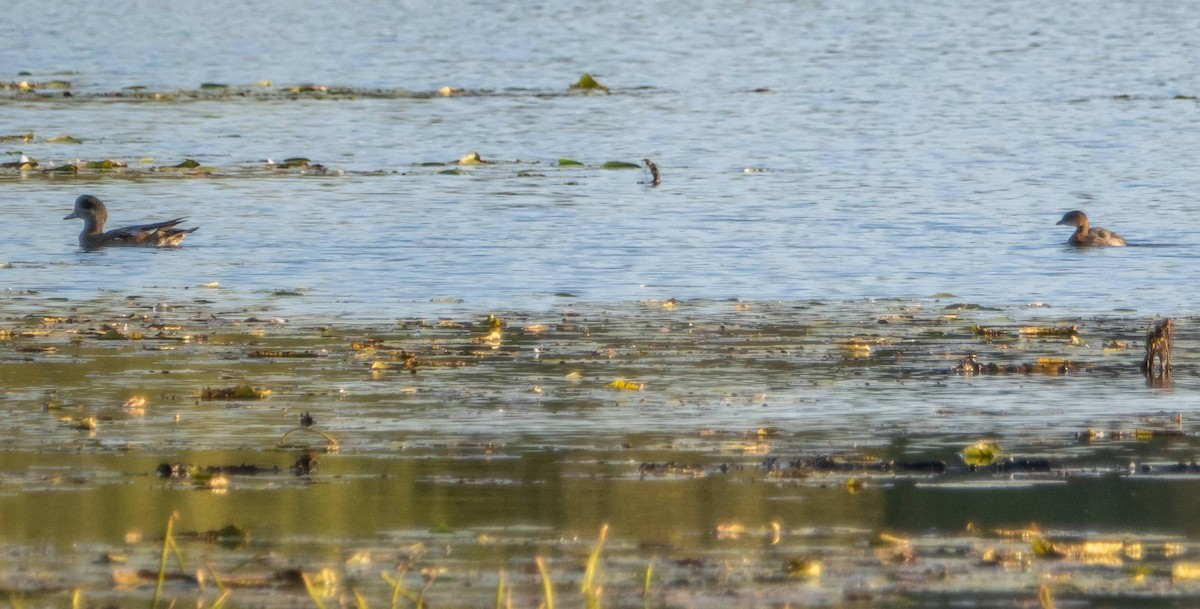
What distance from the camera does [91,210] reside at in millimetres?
19719

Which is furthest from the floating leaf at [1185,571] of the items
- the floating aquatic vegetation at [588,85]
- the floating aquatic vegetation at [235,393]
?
the floating aquatic vegetation at [588,85]

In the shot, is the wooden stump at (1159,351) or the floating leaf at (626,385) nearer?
the floating leaf at (626,385)

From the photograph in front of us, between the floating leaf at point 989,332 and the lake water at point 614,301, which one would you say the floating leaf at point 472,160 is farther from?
the floating leaf at point 989,332

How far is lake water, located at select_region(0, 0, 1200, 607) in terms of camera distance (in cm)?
786

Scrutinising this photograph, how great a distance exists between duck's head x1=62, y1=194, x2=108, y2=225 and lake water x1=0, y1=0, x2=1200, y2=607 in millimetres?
267

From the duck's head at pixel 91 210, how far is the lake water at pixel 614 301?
0.88 feet

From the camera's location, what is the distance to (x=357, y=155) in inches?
1065

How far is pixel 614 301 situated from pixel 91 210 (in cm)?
663

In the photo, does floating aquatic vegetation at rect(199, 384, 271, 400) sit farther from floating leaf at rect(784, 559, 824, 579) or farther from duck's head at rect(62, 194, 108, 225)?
duck's head at rect(62, 194, 108, 225)

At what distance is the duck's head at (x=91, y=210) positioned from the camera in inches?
771

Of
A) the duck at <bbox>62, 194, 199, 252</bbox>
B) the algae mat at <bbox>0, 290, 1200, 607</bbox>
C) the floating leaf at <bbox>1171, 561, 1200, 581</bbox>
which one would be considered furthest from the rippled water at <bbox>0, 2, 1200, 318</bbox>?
the floating leaf at <bbox>1171, 561, 1200, 581</bbox>

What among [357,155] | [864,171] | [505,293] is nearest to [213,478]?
[505,293]

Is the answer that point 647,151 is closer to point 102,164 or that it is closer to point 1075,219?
point 102,164

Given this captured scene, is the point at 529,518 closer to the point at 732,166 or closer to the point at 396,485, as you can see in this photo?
the point at 396,485
